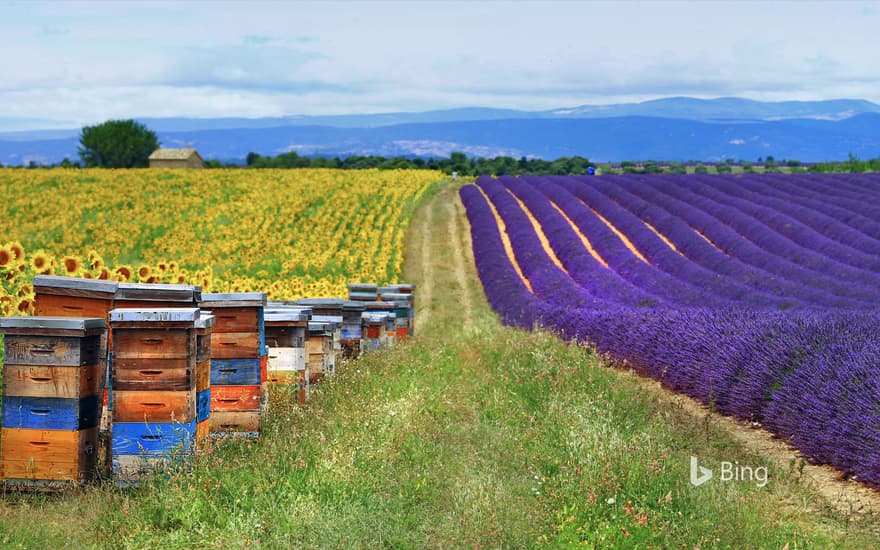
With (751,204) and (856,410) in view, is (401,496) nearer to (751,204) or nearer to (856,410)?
(856,410)

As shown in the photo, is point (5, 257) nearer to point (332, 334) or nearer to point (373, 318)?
point (332, 334)

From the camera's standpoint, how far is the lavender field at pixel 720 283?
10141mm

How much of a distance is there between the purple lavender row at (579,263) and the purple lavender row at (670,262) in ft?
6.27

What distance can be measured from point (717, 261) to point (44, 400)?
79.1 feet

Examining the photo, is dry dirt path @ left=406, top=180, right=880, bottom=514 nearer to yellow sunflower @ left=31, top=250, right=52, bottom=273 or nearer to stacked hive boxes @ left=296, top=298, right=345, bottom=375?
stacked hive boxes @ left=296, top=298, right=345, bottom=375

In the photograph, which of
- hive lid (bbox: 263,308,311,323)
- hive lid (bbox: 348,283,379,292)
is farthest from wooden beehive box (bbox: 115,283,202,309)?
hive lid (bbox: 348,283,379,292)

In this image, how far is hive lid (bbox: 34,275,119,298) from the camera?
8711mm

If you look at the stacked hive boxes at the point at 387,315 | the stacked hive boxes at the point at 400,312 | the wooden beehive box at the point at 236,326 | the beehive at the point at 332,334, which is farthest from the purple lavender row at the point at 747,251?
the wooden beehive box at the point at 236,326

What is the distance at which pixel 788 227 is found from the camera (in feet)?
109

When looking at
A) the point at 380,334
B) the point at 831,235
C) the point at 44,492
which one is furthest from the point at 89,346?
the point at 831,235

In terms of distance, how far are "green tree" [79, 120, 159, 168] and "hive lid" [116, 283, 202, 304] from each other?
88338mm

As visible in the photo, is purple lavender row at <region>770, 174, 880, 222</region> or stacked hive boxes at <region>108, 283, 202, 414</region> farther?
purple lavender row at <region>770, 174, 880, 222</region>

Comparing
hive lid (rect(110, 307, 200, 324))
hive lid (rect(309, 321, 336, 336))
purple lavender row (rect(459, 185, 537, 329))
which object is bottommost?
purple lavender row (rect(459, 185, 537, 329))

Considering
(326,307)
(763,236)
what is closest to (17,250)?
(326,307)
